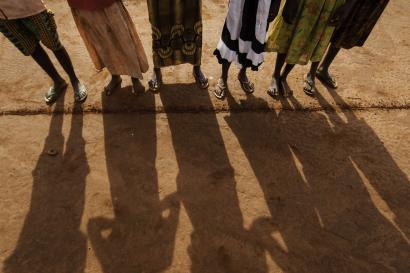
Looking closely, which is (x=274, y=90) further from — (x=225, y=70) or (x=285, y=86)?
(x=225, y=70)

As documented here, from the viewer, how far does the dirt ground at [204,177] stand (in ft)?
7.23

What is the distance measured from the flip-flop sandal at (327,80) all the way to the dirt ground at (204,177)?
8 centimetres

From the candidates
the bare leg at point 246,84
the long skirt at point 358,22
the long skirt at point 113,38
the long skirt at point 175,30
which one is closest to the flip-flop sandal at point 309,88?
the long skirt at point 358,22

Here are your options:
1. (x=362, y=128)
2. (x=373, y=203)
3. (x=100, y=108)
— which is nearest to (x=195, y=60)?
(x=100, y=108)

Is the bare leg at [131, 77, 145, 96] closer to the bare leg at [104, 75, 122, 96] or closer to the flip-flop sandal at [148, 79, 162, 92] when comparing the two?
the flip-flop sandal at [148, 79, 162, 92]

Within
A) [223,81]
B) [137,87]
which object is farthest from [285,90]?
[137,87]

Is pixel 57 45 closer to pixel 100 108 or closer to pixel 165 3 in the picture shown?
pixel 100 108

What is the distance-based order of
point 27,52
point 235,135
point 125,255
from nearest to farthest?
point 125,255, point 27,52, point 235,135

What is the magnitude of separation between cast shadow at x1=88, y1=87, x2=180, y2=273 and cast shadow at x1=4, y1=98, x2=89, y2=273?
168 millimetres

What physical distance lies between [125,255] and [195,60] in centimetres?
Result: 194

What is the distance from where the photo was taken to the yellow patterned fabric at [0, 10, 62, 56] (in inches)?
95.4

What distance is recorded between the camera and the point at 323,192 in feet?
8.37

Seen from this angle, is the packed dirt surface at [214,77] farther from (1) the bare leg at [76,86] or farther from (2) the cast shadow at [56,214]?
(2) the cast shadow at [56,214]

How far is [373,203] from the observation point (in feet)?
8.22
